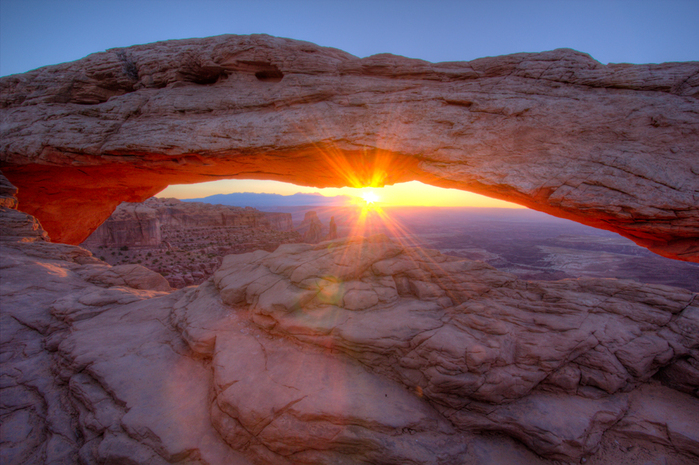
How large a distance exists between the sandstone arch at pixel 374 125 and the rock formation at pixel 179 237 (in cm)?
832

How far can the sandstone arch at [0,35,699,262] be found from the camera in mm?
5672

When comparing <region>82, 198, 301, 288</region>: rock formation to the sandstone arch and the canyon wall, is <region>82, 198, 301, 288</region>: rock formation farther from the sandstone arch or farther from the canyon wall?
the sandstone arch

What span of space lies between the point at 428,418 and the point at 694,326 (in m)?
4.63

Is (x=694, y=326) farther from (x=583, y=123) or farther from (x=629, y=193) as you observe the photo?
(x=583, y=123)

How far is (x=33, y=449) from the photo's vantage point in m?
3.73

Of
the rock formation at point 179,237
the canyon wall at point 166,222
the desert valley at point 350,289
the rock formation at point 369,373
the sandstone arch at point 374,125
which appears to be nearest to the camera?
the rock formation at point 369,373

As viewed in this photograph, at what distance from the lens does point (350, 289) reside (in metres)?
5.03

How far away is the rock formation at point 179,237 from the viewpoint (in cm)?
1742

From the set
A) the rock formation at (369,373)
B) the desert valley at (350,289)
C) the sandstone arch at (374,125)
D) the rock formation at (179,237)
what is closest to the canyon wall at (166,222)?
the rock formation at (179,237)

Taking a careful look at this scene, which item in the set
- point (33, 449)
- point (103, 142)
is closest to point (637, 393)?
point (33, 449)

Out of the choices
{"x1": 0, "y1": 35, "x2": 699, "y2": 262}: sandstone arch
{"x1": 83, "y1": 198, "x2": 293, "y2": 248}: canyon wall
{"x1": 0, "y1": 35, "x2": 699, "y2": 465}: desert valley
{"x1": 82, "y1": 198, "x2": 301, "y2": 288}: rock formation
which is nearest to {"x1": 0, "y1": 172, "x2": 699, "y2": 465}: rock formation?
{"x1": 0, "y1": 35, "x2": 699, "y2": 465}: desert valley

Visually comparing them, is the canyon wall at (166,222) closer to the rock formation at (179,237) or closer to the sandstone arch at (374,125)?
the rock formation at (179,237)

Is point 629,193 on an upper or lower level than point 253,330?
upper

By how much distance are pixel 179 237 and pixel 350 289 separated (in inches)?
970
